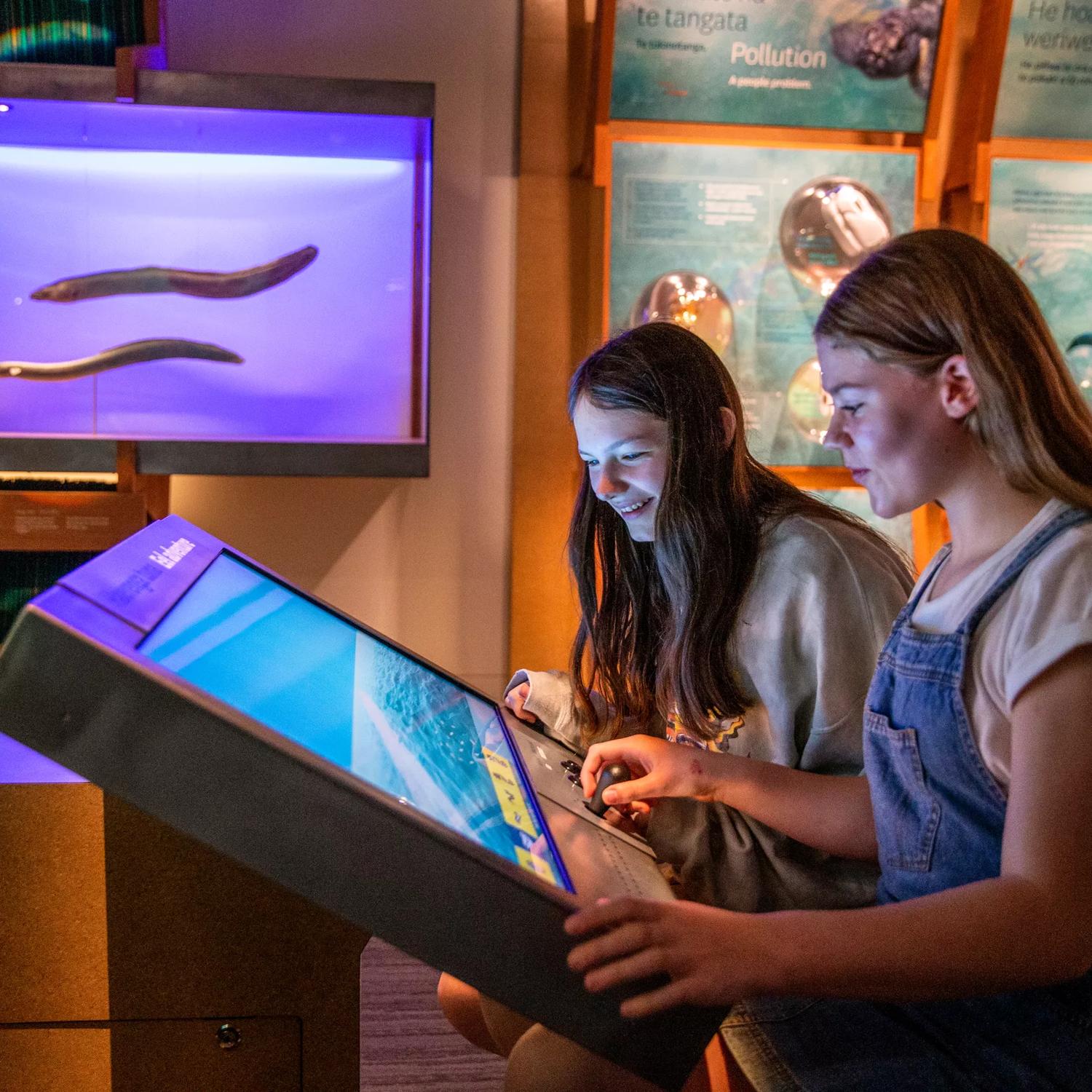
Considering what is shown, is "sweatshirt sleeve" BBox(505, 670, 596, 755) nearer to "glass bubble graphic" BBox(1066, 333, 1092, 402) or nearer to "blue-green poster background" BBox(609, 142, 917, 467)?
"blue-green poster background" BBox(609, 142, 917, 467)

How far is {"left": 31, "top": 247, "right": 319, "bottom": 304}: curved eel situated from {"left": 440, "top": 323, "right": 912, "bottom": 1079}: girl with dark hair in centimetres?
97

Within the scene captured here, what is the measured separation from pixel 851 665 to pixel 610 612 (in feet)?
1.43

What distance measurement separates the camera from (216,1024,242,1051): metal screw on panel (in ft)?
4.41

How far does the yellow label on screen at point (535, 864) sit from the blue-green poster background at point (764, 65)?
2016 mm

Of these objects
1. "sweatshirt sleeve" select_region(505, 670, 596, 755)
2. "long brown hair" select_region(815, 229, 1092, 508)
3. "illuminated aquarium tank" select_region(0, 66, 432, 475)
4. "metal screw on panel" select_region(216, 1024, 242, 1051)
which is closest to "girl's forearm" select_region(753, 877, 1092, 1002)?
"long brown hair" select_region(815, 229, 1092, 508)

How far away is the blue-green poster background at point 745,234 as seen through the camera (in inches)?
95.0

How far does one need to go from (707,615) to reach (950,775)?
466mm

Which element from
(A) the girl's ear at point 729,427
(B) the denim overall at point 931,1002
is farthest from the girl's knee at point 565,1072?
(A) the girl's ear at point 729,427

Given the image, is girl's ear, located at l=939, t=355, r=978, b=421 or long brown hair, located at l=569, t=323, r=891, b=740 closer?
girl's ear, located at l=939, t=355, r=978, b=421

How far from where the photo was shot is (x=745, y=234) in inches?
96.7

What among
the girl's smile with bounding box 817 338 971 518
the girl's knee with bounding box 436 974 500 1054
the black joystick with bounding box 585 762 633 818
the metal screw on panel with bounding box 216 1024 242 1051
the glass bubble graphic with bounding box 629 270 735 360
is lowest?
the metal screw on panel with bounding box 216 1024 242 1051

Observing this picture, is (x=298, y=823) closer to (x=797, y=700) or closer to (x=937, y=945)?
(x=937, y=945)

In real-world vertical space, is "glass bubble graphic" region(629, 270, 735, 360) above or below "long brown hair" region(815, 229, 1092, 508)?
below

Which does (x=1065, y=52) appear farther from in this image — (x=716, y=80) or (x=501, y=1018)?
(x=501, y=1018)
